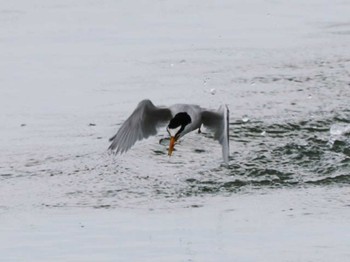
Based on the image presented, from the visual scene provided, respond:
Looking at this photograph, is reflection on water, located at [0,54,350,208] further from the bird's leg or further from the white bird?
the white bird

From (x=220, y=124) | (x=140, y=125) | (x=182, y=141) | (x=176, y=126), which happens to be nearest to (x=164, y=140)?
(x=182, y=141)

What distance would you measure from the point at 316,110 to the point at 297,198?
3190 millimetres

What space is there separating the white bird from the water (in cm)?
27

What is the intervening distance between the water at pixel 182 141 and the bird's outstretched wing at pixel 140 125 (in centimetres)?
24

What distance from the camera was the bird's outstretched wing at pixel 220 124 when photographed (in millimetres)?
10289

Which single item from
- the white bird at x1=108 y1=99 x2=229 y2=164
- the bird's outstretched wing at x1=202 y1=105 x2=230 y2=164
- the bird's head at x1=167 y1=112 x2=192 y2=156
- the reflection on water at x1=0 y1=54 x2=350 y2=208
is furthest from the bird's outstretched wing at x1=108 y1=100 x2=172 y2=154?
the bird's head at x1=167 y1=112 x2=192 y2=156

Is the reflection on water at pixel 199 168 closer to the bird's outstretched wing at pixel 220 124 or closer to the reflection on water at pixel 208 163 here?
the reflection on water at pixel 208 163

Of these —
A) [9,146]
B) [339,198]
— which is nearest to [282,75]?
[9,146]

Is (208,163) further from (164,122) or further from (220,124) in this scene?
(164,122)

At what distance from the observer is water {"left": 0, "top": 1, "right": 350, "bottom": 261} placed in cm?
842

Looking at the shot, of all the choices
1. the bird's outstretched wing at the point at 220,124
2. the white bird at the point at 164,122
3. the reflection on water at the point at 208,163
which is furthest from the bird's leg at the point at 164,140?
the bird's outstretched wing at the point at 220,124

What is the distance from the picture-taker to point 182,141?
1170 cm

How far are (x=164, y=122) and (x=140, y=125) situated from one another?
0.26m

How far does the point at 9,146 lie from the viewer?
37.8ft
